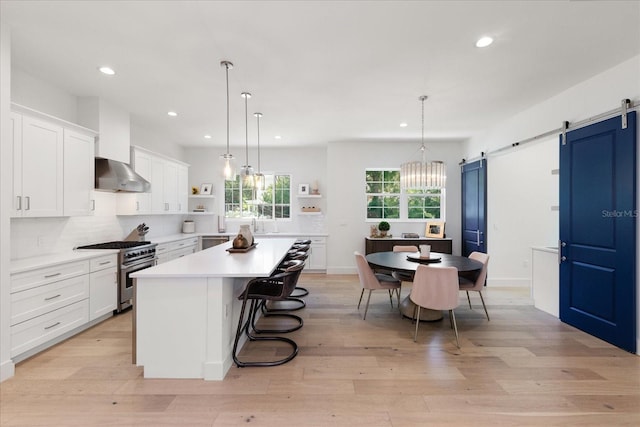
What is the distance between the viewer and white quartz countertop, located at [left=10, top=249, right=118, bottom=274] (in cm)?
268

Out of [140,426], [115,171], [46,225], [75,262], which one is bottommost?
[140,426]

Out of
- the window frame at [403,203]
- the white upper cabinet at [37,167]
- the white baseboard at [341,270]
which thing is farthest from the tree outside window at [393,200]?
the white upper cabinet at [37,167]

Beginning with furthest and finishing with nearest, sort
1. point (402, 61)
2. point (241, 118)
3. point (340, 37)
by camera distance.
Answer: point (241, 118)
point (402, 61)
point (340, 37)

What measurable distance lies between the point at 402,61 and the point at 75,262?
13.0 feet

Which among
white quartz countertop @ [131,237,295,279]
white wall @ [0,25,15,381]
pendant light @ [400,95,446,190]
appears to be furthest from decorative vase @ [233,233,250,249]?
pendant light @ [400,95,446,190]

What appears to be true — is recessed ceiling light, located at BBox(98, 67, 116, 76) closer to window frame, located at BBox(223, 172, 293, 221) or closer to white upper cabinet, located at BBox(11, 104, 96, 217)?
white upper cabinet, located at BBox(11, 104, 96, 217)

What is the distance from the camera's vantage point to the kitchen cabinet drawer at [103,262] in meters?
3.42

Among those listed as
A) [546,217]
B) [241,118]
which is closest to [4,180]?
[241,118]

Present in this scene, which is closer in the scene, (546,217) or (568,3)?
(568,3)

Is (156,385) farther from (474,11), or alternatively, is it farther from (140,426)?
(474,11)

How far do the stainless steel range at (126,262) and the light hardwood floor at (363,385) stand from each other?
624mm

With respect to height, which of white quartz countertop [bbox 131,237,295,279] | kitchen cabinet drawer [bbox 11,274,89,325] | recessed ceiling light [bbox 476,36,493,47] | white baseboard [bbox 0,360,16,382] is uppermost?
recessed ceiling light [bbox 476,36,493,47]

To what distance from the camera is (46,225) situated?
3.45m

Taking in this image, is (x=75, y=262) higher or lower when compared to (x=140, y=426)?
higher
